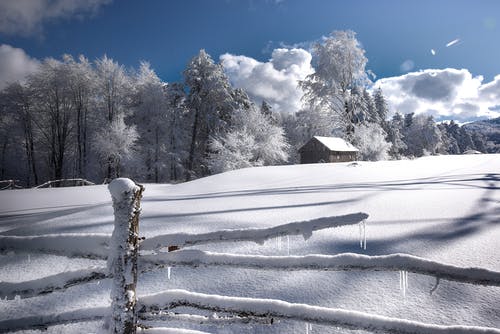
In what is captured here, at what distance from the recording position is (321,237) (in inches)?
137

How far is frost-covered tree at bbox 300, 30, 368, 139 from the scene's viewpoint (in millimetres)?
24438

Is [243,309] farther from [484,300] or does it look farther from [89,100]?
[89,100]

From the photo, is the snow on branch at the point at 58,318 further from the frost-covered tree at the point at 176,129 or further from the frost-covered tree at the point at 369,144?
the frost-covered tree at the point at 369,144

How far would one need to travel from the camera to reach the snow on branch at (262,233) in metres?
1.72

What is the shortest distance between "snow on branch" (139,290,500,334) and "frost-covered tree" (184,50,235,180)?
27.4 meters

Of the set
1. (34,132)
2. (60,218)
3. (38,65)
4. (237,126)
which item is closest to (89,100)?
(38,65)

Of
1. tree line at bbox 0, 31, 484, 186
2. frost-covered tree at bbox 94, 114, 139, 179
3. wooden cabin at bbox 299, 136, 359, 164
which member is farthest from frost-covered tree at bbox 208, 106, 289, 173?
frost-covered tree at bbox 94, 114, 139, 179

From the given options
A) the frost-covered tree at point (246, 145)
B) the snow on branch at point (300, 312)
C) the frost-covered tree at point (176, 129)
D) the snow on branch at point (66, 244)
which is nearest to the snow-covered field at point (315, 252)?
the snow on branch at point (66, 244)

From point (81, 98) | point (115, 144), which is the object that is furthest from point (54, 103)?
point (115, 144)

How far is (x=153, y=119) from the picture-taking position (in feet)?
91.7

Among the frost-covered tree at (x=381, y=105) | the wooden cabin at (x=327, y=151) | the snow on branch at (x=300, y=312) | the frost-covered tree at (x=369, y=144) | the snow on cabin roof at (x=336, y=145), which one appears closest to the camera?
the snow on branch at (x=300, y=312)

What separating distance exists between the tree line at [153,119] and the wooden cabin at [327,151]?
1326 mm

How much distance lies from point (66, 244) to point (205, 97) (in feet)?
95.8

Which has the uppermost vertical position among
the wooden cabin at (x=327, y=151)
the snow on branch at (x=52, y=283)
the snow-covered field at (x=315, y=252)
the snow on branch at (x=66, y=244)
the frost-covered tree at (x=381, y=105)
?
the frost-covered tree at (x=381, y=105)
